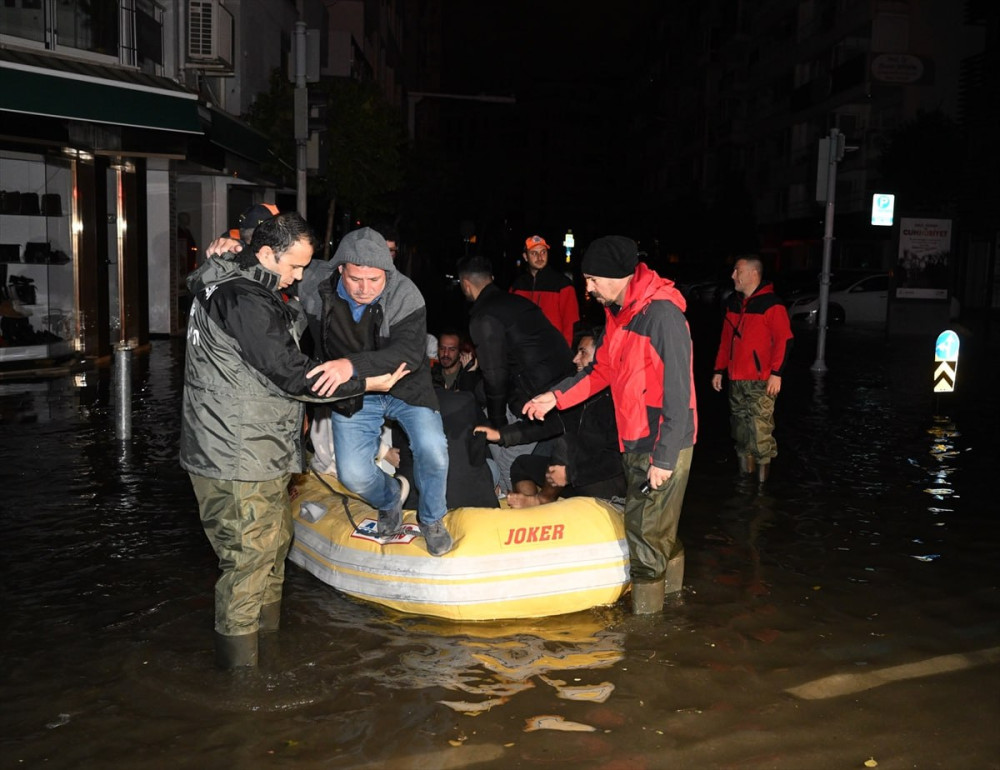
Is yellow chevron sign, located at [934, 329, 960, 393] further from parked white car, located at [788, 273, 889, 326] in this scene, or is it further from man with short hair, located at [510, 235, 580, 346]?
parked white car, located at [788, 273, 889, 326]

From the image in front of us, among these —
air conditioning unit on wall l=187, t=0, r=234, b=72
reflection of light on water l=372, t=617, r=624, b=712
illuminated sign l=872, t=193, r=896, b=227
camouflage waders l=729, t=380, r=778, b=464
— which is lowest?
reflection of light on water l=372, t=617, r=624, b=712

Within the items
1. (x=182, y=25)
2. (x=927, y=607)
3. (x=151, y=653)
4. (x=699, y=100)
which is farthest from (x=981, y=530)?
(x=699, y=100)

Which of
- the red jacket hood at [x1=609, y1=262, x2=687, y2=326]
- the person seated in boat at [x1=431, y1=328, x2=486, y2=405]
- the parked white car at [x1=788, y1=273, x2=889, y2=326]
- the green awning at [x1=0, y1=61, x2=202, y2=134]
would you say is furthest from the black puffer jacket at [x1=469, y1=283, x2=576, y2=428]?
the parked white car at [x1=788, y1=273, x2=889, y2=326]

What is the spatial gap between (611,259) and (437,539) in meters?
1.71

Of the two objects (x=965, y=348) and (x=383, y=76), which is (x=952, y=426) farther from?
(x=383, y=76)

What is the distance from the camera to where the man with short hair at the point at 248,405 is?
4461mm

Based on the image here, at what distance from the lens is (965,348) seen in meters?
22.4

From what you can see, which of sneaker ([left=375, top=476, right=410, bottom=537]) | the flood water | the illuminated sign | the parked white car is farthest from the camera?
the parked white car

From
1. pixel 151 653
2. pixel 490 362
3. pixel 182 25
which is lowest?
pixel 151 653

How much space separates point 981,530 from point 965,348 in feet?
53.9

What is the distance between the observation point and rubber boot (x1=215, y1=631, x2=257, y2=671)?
4.71 metres

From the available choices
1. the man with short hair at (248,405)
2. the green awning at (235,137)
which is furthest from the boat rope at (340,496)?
the green awning at (235,137)

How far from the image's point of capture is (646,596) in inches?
217

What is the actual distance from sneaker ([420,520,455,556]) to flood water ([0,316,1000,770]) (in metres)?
0.37
